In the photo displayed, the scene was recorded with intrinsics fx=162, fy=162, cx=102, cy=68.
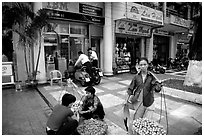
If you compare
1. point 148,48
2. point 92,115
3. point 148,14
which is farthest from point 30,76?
point 148,48

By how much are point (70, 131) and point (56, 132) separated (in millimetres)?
212

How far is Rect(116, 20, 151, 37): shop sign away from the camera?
9373 mm

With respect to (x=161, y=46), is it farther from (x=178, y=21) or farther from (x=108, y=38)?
(x=108, y=38)

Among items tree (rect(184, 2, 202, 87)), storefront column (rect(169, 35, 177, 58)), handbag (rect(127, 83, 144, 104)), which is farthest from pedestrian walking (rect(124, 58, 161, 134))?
storefront column (rect(169, 35, 177, 58))

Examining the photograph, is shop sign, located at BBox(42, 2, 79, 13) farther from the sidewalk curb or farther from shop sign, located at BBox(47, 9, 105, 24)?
the sidewalk curb

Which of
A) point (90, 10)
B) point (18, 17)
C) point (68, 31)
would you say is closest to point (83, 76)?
point (68, 31)

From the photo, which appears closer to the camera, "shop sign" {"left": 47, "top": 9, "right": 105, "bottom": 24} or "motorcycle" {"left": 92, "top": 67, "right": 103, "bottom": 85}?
"motorcycle" {"left": 92, "top": 67, "right": 103, "bottom": 85}

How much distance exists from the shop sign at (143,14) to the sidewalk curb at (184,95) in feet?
14.5

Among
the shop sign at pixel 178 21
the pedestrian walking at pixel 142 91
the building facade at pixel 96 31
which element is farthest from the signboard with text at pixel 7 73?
the shop sign at pixel 178 21

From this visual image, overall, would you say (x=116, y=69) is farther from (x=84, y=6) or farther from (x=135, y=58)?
(x=84, y=6)

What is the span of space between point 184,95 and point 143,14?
5.48m

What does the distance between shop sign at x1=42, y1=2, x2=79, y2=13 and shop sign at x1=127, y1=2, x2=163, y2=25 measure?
263cm

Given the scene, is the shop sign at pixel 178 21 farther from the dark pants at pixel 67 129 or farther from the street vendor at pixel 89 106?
the dark pants at pixel 67 129

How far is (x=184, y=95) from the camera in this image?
16.3 ft
